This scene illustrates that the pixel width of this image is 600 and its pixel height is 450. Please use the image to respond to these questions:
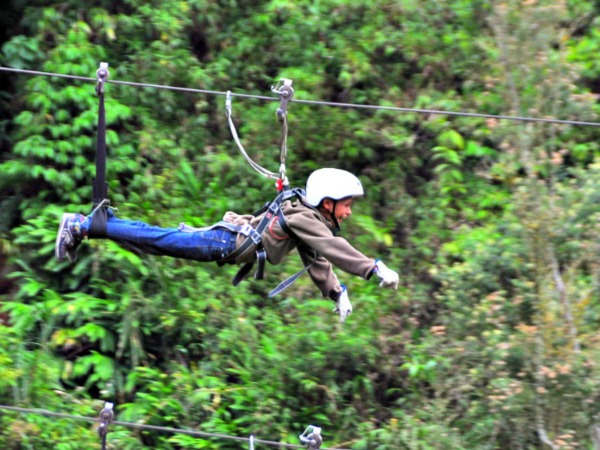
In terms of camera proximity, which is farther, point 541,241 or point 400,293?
point 400,293

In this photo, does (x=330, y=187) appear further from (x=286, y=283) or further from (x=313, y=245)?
(x=286, y=283)

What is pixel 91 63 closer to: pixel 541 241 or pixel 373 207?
pixel 373 207

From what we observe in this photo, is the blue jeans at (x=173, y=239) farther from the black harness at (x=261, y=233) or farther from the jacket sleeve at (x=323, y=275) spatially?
the jacket sleeve at (x=323, y=275)

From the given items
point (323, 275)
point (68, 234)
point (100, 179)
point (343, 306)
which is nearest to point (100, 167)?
point (100, 179)

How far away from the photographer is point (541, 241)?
659cm

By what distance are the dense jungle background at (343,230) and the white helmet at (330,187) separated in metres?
1.89

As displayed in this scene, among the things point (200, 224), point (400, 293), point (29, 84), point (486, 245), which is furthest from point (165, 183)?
point (486, 245)

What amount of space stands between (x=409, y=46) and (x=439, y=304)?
211 centimetres

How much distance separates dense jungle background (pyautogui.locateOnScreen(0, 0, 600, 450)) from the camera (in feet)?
21.7

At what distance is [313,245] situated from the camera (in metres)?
4.78

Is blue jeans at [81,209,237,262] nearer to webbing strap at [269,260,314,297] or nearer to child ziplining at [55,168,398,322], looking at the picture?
child ziplining at [55,168,398,322]

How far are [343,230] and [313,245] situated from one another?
10.5 feet

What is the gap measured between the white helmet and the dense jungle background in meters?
1.89

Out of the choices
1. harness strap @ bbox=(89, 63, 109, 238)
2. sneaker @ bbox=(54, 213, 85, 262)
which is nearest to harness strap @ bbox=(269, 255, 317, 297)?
harness strap @ bbox=(89, 63, 109, 238)
